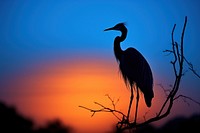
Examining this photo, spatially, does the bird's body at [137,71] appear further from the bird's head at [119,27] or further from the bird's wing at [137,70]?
the bird's head at [119,27]

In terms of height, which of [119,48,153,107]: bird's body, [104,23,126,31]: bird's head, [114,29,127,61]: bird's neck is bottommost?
[119,48,153,107]: bird's body

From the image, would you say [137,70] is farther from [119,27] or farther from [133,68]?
[119,27]

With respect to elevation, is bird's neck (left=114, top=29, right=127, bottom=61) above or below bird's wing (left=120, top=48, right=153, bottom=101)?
above

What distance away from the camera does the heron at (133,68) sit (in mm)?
7641

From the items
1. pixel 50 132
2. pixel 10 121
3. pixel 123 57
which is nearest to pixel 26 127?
pixel 10 121

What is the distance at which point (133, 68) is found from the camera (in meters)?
8.05

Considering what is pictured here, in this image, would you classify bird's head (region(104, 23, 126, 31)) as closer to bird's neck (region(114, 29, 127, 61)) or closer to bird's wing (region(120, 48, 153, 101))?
bird's neck (region(114, 29, 127, 61))

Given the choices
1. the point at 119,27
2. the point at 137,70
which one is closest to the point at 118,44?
the point at 119,27

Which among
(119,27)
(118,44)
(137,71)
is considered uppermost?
(119,27)

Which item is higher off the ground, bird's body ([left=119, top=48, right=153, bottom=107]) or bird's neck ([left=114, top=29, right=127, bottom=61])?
bird's neck ([left=114, top=29, right=127, bottom=61])

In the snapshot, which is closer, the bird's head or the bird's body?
the bird's body

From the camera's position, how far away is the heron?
7.64m

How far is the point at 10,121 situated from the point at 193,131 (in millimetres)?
7259

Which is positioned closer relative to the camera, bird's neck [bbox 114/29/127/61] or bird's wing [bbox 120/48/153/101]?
bird's wing [bbox 120/48/153/101]
